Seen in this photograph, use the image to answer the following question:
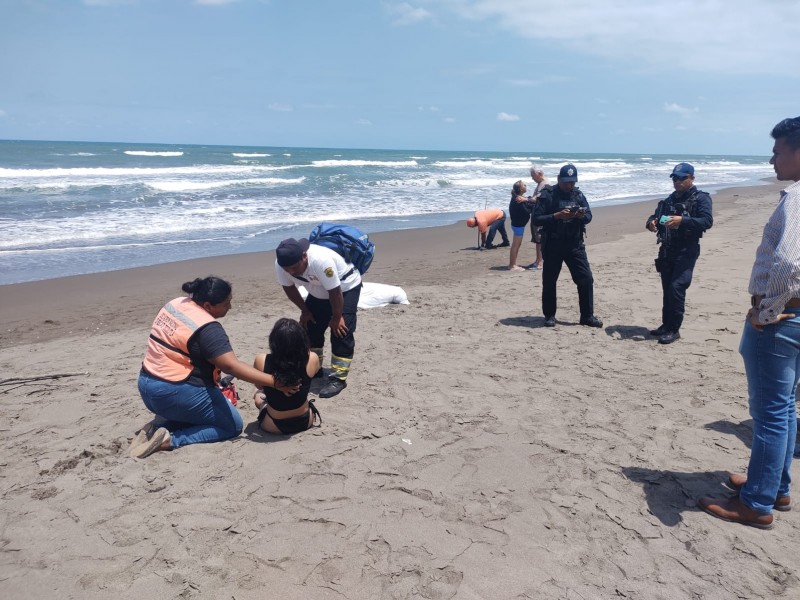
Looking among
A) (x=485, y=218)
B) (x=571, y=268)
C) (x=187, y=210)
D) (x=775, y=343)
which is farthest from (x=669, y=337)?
(x=187, y=210)

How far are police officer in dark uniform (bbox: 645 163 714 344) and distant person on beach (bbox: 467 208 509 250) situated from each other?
20.6ft

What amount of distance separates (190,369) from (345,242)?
1.59 metres

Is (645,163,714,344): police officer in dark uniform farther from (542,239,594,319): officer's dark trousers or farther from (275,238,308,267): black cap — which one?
(275,238,308,267): black cap

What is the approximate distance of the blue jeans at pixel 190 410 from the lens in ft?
13.1

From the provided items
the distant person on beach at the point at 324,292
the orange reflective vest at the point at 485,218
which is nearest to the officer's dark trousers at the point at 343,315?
the distant person on beach at the point at 324,292

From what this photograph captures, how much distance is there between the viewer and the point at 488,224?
12.4 meters

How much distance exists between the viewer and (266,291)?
29.1 ft

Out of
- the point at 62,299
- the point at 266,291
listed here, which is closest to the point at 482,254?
the point at 266,291

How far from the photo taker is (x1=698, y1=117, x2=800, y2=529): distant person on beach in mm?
2740

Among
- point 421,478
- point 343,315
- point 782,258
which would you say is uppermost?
point 782,258

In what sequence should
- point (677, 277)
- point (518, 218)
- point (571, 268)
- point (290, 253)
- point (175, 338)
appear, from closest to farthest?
point (175, 338), point (290, 253), point (677, 277), point (571, 268), point (518, 218)

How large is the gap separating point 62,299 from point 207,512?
6.29 meters

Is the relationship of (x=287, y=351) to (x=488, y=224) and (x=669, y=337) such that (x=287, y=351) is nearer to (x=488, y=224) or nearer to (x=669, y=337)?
(x=669, y=337)

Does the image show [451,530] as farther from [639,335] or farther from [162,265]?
[162,265]
